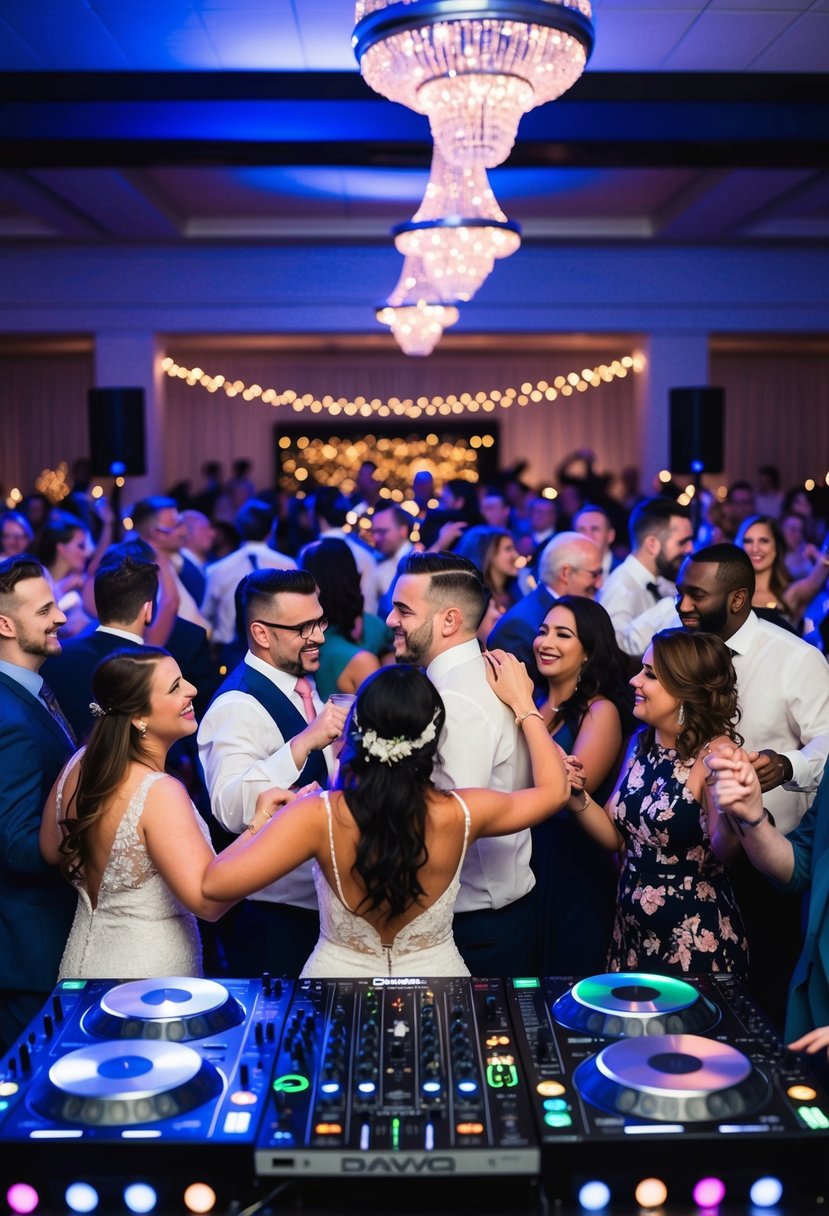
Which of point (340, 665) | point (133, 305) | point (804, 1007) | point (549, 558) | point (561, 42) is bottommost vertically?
point (804, 1007)

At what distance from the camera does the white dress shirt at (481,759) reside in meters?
2.47

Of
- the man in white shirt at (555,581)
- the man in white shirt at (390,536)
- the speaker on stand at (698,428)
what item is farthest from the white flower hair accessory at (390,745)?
the speaker on stand at (698,428)

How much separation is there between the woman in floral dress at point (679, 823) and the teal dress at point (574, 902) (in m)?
0.30

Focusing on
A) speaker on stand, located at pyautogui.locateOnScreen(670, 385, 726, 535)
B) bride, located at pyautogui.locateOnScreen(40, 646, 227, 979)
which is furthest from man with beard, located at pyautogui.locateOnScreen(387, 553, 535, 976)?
speaker on stand, located at pyautogui.locateOnScreen(670, 385, 726, 535)

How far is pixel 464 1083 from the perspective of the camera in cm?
143

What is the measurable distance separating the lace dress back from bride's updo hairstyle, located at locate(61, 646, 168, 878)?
58 millimetres

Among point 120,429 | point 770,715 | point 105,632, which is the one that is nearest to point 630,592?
point 770,715

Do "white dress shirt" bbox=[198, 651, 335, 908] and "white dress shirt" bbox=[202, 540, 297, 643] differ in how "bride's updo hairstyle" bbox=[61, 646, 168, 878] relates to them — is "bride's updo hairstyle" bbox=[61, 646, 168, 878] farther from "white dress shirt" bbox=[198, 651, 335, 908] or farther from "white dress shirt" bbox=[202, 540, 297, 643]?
"white dress shirt" bbox=[202, 540, 297, 643]

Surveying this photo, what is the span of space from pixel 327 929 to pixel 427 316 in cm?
651

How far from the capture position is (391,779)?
6.59 feet

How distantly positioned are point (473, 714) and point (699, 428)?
6297 millimetres

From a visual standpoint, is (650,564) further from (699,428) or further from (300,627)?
(699,428)

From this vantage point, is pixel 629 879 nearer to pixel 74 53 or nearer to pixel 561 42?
pixel 561 42

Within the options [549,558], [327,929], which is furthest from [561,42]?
[327,929]
